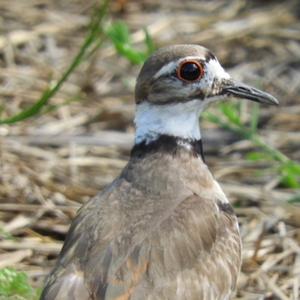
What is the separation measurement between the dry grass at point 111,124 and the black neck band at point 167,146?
0.57m

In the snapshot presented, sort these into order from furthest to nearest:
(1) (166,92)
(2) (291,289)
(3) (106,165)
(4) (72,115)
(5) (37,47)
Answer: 1. (5) (37,47)
2. (4) (72,115)
3. (3) (106,165)
4. (2) (291,289)
5. (1) (166,92)

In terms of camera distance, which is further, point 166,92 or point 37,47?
point 37,47

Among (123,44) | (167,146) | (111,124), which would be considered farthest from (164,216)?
(111,124)

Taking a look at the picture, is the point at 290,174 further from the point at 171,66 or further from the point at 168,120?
the point at 171,66

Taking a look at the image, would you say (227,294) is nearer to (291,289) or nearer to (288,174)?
(291,289)

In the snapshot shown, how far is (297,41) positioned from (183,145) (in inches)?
112

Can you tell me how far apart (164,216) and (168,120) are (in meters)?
0.52

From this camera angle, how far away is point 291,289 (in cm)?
552

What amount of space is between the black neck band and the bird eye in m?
0.27

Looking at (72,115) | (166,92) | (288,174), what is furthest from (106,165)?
(166,92)

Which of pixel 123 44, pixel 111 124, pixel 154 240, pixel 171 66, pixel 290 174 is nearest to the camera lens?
pixel 154 240

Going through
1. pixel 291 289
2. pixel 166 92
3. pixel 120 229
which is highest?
pixel 166 92

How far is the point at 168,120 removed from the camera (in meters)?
5.04

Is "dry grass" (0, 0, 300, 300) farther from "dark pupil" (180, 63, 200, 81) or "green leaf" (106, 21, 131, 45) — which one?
"dark pupil" (180, 63, 200, 81)
